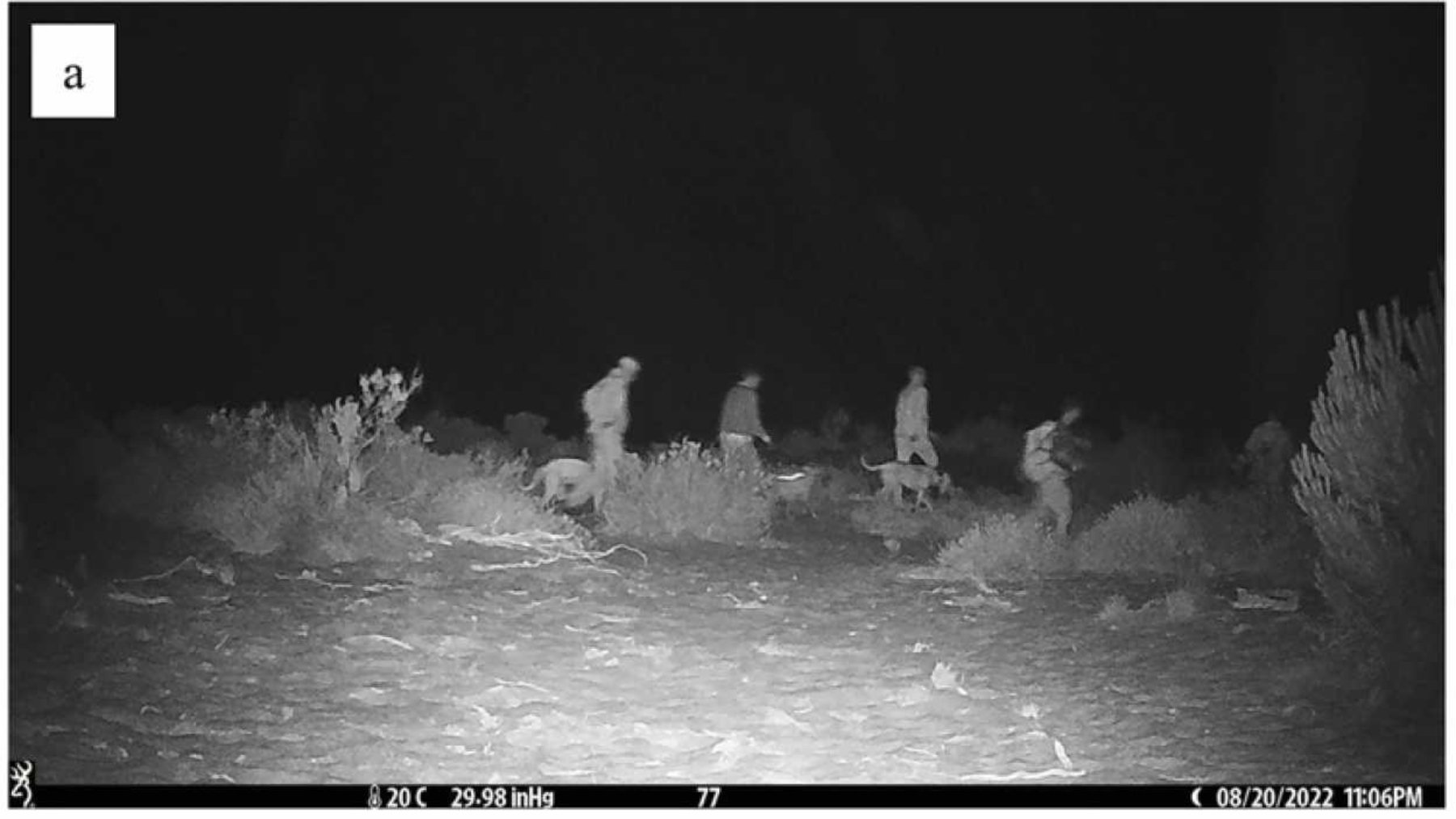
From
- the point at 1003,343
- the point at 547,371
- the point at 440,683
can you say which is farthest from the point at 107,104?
the point at 1003,343

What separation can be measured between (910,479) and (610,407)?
145 centimetres

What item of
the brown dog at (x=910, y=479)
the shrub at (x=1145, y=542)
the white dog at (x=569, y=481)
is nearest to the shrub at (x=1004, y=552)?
the shrub at (x=1145, y=542)

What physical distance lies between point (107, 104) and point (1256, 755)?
4257 millimetres

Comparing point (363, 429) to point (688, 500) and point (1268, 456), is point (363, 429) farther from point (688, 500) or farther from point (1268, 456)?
point (1268, 456)

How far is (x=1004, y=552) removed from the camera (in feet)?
17.3

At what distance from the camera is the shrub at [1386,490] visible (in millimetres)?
4359

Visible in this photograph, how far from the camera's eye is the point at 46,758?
435 centimetres

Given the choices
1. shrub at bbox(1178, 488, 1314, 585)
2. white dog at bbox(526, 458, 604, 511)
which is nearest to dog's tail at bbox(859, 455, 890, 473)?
white dog at bbox(526, 458, 604, 511)

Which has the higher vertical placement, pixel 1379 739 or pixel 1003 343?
pixel 1003 343

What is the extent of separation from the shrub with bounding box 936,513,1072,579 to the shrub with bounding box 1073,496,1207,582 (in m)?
0.12

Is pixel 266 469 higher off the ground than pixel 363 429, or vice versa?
pixel 363 429

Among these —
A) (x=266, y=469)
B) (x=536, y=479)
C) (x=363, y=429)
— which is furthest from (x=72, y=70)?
(x=536, y=479)

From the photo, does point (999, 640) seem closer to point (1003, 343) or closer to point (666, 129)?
point (666, 129)

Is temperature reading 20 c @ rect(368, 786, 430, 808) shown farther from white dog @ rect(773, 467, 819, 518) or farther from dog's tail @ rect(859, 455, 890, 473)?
dog's tail @ rect(859, 455, 890, 473)
